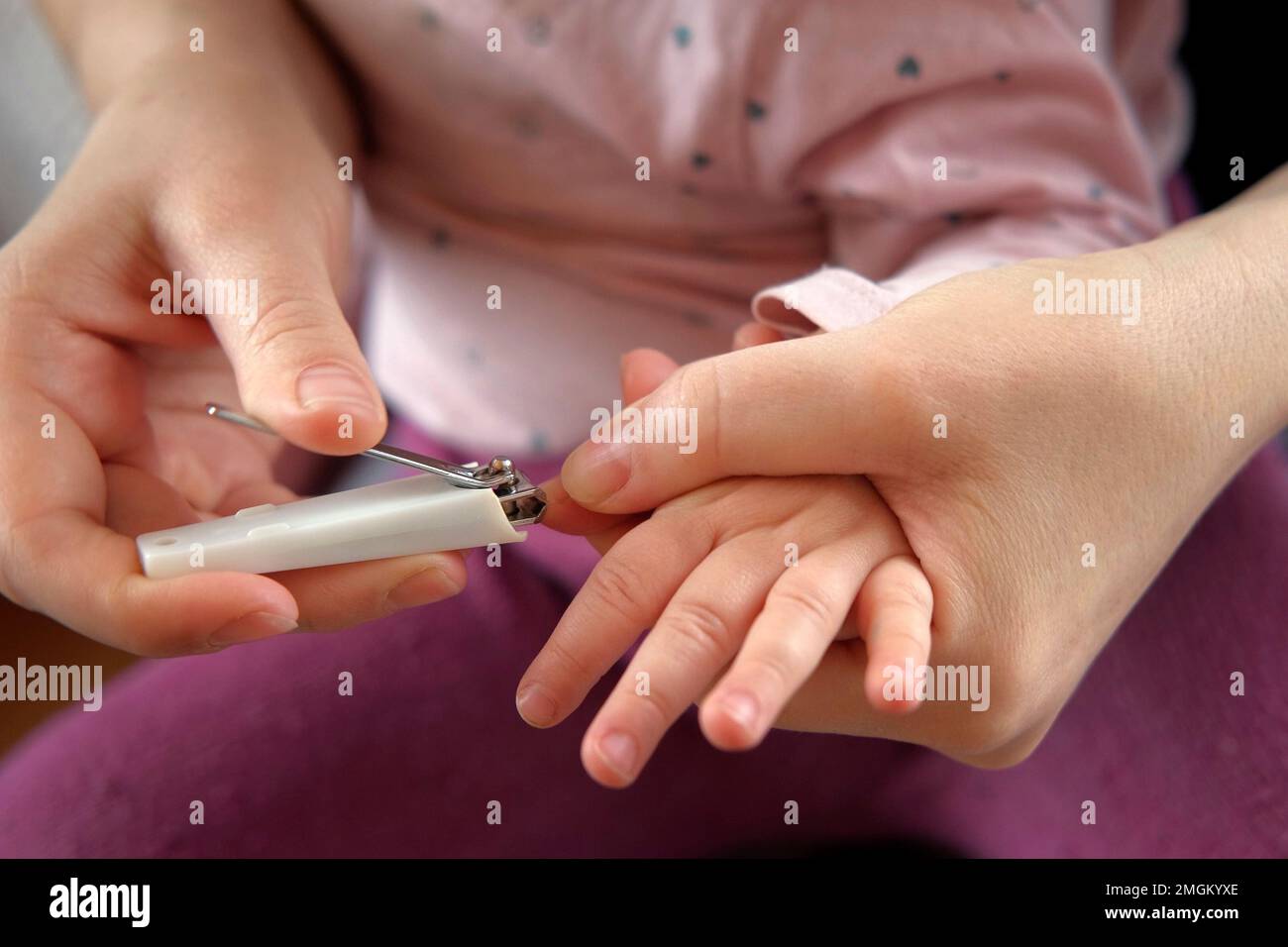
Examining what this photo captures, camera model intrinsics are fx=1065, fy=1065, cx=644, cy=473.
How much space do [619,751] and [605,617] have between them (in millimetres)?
80

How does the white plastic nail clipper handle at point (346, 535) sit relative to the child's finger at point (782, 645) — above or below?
above

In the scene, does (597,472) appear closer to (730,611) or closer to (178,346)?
(730,611)

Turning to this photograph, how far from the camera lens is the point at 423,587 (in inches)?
20.1

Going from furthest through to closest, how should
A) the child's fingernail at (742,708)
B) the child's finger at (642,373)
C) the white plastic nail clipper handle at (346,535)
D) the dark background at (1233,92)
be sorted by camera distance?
the dark background at (1233,92) → the child's finger at (642,373) → the white plastic nail clipper handle at (346,535) → the child's fingernail at (742,708)

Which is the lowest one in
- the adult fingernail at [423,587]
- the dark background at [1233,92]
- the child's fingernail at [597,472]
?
the adult fingernail at [423,587]

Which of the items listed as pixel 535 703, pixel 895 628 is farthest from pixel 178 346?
pixel 895 628

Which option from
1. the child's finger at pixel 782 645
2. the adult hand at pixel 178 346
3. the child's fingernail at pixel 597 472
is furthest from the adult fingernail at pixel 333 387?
the child's finger at pixel 782 645

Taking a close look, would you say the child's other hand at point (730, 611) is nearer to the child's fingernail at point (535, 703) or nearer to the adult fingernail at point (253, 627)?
the child's fingernail at point (535, 703)

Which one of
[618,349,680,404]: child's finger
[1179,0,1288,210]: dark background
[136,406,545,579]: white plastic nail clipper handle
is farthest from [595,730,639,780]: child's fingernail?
[1179,0,1288,210]: dark background

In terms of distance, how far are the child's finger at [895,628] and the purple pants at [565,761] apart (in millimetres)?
205

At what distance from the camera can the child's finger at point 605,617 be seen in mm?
467

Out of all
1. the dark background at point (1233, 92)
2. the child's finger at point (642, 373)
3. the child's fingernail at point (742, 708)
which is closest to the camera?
the child's fingernail at point (742, 708)

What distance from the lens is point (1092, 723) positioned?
0.66 m
